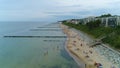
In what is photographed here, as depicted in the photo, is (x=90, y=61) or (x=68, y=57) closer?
(x=90, y=61)

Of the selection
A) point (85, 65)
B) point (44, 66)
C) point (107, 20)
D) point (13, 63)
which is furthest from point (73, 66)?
point (107, 20)

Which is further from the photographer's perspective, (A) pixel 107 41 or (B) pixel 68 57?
(A) pixel 107 41

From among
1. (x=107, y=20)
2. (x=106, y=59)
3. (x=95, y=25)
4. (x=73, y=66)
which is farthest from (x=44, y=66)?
(x=107, y=20)

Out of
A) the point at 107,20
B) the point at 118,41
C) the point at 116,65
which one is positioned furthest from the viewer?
the point at 107,20

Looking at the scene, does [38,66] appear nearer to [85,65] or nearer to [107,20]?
[85,65]

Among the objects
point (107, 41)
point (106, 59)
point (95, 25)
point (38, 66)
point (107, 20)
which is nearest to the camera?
point (38, 66)

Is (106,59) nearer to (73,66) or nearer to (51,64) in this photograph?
(73,66)

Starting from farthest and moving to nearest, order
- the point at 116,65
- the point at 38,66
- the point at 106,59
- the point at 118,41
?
the point at 118,41 → the point at 106,59 → the point at 38,66 → the point at 116,65

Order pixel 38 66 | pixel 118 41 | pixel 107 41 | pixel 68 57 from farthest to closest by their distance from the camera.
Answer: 1. pixel 107 41
2. pixel 118 41
3. pixel 68 57
4. pixel 38 66
